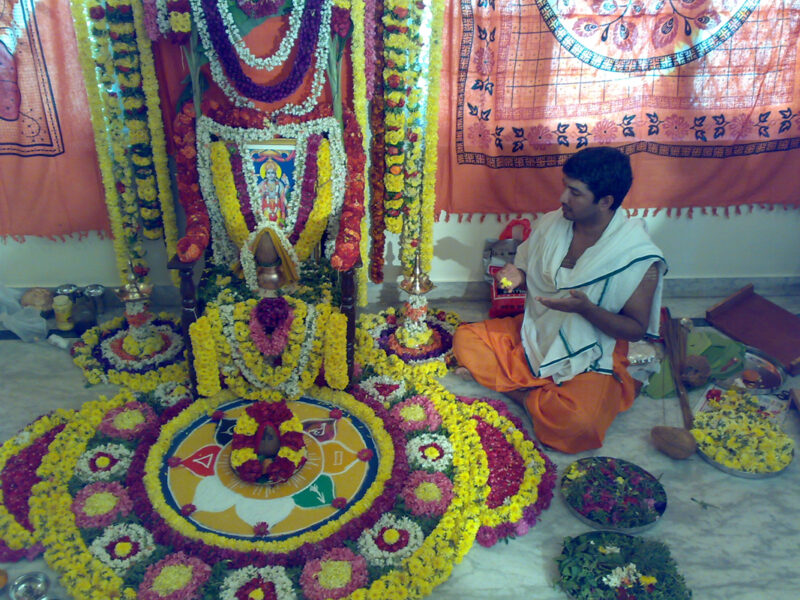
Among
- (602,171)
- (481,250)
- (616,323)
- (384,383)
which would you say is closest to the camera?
(602,171)

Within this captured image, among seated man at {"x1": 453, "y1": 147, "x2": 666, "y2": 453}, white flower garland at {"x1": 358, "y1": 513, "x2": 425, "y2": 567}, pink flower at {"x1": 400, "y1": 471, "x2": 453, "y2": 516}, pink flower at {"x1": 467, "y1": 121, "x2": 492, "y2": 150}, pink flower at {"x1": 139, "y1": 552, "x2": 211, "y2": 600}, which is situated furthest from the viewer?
pink flower at {"x1": 467, "y1": 121, "x2": 492, "y2": 150}

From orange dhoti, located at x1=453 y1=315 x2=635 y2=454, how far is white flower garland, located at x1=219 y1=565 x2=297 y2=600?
1.74 m

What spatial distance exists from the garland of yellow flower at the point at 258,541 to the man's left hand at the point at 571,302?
1.26 meters

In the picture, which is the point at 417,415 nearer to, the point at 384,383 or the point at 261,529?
the point at 384,383

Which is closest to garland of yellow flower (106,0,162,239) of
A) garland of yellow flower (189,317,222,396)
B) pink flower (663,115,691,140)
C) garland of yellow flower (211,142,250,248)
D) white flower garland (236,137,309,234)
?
garland of yellow flower (211,142,250,248)

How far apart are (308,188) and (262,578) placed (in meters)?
2.32

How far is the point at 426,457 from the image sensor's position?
362 cm

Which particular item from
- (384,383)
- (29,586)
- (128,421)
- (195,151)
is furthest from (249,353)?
(29,586)

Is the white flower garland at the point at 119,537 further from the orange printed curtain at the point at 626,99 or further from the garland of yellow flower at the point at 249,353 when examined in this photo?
the orange printed curtain at the point at 626,99

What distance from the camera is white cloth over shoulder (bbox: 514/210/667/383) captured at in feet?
11.7

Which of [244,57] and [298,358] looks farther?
[298,358]

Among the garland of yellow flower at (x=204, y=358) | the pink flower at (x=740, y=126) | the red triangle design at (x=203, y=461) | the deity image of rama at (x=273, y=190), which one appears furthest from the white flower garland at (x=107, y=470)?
the pink flower at (x=740, y=126)

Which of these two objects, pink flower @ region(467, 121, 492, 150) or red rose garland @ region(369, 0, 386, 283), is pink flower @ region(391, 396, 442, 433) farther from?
pink flower @ region(467, 121, 492, 150)

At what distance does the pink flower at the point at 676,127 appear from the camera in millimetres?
4699
